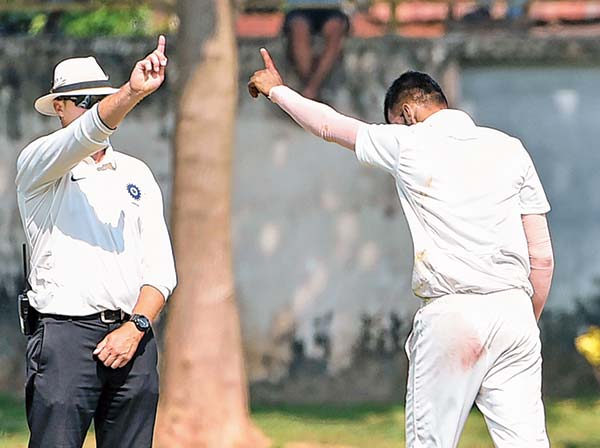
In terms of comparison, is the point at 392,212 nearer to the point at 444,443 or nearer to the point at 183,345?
the point at 183,345

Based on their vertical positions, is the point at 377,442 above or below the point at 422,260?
below

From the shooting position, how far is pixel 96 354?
5.10 metres

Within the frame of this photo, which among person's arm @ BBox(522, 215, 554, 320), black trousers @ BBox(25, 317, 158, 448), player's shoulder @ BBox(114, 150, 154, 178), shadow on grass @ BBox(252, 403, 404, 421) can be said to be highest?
player's shoulder @ BBox(114, 150, 154, 178)

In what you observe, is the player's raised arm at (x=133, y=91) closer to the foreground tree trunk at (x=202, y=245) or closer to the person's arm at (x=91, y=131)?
the person's arm at (x=91, y=131)

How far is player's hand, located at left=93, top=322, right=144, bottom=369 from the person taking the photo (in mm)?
5078

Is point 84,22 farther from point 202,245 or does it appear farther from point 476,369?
point 476,369

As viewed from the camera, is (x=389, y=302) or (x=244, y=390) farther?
(x=389, y=302)

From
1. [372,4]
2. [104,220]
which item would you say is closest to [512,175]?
[104,220]

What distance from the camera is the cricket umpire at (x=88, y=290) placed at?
510cm

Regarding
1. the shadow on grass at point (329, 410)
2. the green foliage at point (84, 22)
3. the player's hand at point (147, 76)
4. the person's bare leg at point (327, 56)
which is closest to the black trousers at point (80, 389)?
the player's hand at point (147, 76)

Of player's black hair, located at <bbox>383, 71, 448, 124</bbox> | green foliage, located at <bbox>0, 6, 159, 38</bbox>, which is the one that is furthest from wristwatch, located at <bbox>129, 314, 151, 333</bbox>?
green foliage, located at <bbox>0, 6, 159, 38</bbox>

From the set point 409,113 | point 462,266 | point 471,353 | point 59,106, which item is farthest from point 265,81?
point 471,353

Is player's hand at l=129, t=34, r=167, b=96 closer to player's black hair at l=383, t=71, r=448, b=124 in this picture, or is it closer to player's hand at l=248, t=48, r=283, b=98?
player's hand at l=248, t=48, r=283, b=98

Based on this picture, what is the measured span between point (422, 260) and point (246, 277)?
4857mm
